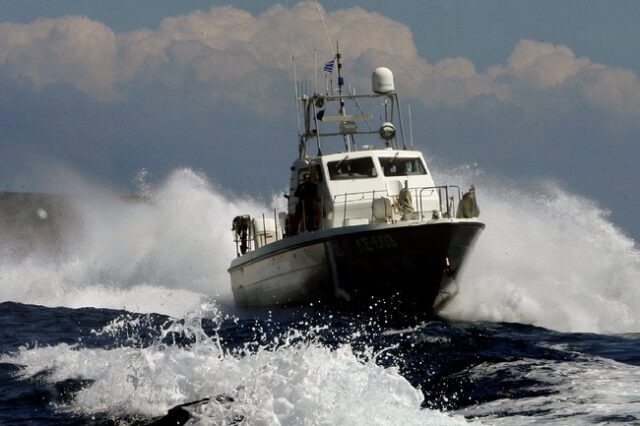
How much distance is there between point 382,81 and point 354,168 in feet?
9.87

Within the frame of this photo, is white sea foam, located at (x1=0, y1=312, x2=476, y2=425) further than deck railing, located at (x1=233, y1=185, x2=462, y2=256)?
No

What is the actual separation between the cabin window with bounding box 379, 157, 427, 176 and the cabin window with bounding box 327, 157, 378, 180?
25cm

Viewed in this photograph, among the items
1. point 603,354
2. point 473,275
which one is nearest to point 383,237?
point 473,275

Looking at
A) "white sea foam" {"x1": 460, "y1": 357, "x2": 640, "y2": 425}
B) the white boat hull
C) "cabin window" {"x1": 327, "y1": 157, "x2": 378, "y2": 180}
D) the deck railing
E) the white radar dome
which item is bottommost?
"white sea foam" {"x1": 460, "y1": 357, "x2": 640, "y2": 425}

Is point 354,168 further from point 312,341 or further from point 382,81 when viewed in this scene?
point 312,341

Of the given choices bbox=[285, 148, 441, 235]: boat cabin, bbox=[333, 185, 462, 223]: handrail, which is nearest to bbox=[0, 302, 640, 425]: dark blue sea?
bbox=[333, 185, 462, 223]: handrail

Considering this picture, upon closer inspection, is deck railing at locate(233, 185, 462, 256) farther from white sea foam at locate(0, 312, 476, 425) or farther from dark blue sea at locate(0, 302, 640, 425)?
white sea foam at locate(0, 312, 476, 425)

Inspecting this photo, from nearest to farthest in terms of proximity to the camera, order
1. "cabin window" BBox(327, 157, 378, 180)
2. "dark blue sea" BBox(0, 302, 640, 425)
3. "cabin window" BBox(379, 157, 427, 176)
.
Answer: "dark blue sea" BBox(0, 302, 640, 425), "cabin window" BBox(327, 157, 378, 180), "cabin window" BBox(379, 157, 427, 176)

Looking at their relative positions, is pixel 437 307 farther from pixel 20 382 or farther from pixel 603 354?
pixel 20 382

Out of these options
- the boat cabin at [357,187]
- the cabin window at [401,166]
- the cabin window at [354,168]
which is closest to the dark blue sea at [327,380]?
the boat cabin at [357,187]

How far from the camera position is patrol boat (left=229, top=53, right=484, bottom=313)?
19.2m

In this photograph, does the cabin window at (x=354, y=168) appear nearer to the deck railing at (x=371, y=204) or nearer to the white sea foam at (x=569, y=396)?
the deck railing at (x=371, y=204)

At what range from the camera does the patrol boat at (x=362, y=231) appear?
19.2 meters

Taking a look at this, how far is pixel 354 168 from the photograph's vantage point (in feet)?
70.3
